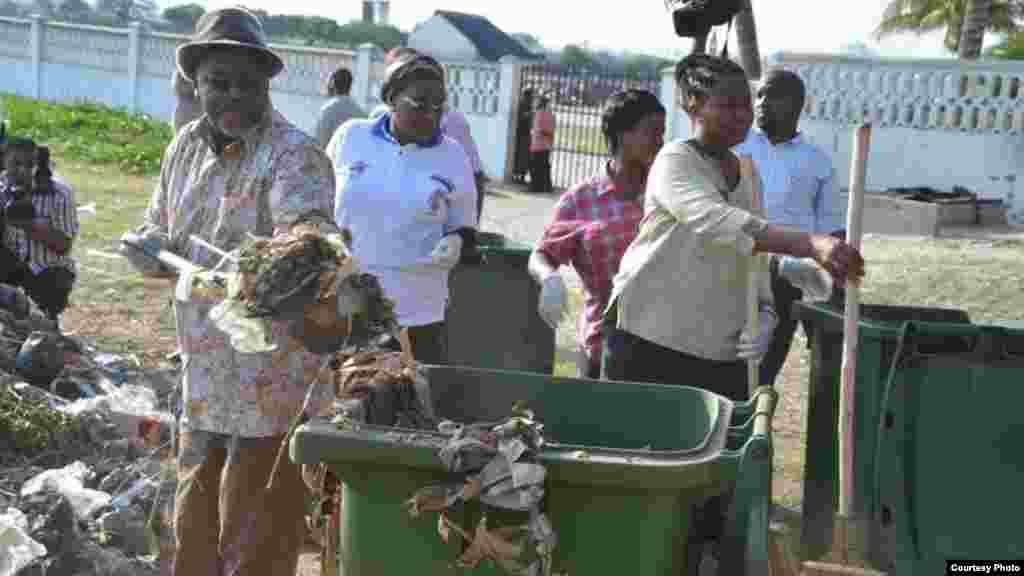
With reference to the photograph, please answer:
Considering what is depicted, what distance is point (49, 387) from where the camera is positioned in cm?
650

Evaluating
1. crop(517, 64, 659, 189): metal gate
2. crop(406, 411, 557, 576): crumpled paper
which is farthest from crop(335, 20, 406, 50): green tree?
crop(406, 411, 557, 576): crumpled paper

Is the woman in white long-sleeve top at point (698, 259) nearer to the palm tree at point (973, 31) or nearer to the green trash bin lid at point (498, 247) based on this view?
the green trash bin lid at point (498, 247)

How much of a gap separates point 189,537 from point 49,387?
264 centimetres

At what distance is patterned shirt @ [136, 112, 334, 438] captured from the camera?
3.93 m

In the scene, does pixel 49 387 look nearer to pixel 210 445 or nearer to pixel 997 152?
pixel 210 445

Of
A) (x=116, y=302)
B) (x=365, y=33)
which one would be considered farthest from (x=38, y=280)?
(x=365, y=33)

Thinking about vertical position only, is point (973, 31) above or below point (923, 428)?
above

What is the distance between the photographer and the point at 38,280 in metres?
8.09

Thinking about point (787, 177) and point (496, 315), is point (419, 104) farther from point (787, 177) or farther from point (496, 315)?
point (496, 315)

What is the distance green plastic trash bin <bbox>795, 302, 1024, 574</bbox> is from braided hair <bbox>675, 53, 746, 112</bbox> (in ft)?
3.41

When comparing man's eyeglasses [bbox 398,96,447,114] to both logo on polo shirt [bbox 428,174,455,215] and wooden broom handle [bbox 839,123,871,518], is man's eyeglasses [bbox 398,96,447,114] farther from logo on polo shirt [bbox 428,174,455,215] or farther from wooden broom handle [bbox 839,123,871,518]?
wooden broom handle [bbox 839,123,871,518]

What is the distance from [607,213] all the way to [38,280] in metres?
4.12

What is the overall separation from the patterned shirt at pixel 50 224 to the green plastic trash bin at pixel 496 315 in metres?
2.52

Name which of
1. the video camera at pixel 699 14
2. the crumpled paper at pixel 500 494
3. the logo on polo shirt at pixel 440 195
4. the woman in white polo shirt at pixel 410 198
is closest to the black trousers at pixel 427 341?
the woman in white polo shirt at pixel 410 198
